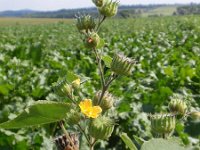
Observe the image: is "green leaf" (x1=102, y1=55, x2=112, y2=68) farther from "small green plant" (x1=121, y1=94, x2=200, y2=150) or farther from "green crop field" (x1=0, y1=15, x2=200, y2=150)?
"small green plant" (x1=121, y1=94, x2=200, y2=150)

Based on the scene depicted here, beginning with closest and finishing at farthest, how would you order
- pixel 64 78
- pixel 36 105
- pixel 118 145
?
pixel 36 105 < pixel 64 78 < pixel 118 145

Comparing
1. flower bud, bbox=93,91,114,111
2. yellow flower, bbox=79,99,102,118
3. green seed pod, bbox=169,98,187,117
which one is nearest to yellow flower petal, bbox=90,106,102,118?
yellow flower, bbox=79,99,102,118

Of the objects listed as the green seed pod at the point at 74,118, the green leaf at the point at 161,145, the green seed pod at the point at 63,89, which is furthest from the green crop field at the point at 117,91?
the green leaf at the point at 161,145

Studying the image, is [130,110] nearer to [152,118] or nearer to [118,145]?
[118,145]

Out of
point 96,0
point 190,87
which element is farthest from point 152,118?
point 190,87

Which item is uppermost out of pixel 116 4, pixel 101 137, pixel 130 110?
pixel 116 4
